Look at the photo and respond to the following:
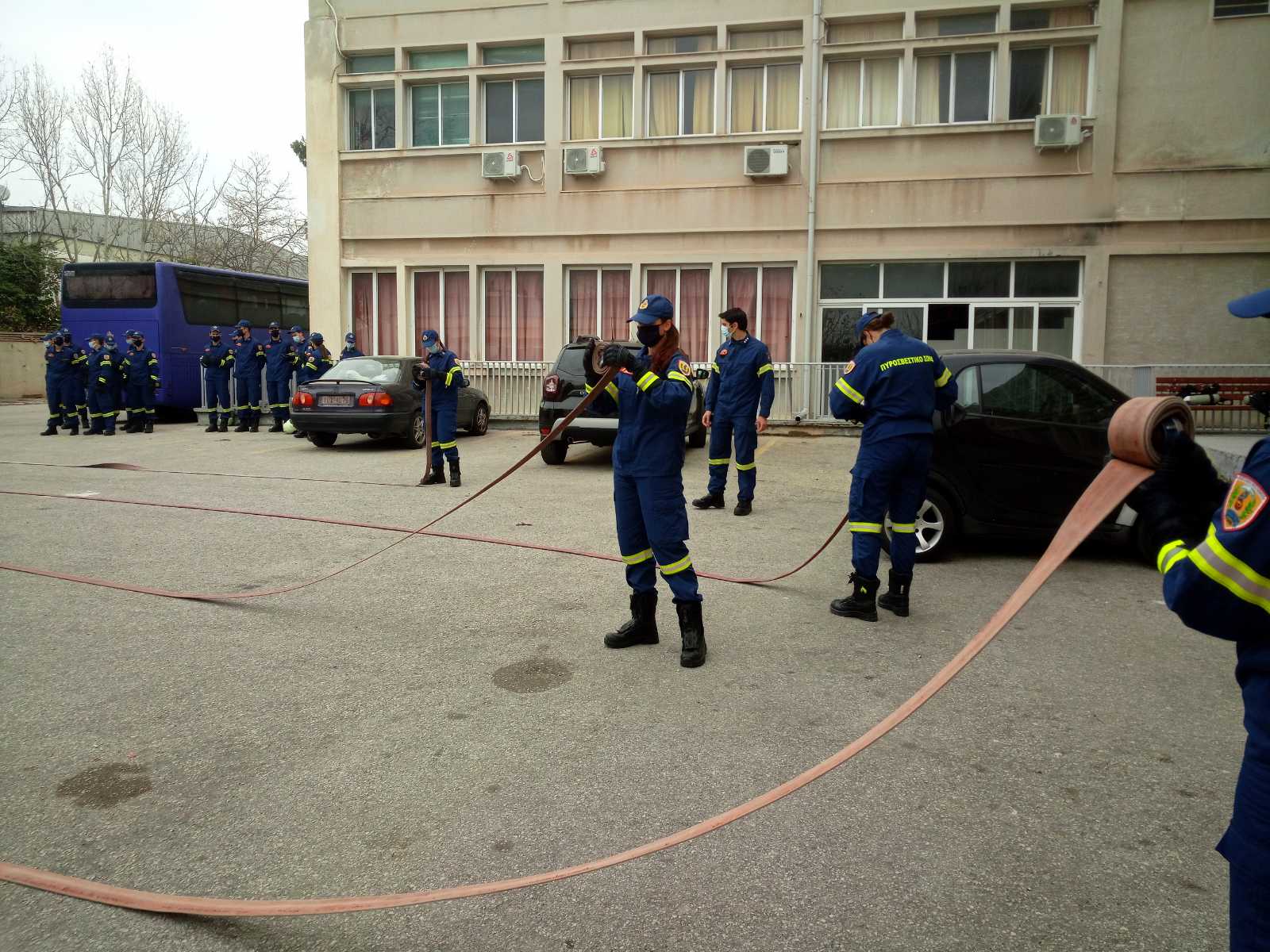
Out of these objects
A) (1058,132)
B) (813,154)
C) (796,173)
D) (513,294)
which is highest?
(1058,132)

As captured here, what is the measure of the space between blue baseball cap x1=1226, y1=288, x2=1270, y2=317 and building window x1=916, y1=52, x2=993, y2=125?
17494mm

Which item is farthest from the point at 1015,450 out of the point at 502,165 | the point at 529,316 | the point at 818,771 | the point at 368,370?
the point at 502,165

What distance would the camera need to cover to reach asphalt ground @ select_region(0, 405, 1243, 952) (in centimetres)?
275

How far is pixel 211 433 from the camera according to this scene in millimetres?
18469

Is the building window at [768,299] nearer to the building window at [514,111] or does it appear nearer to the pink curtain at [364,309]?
the building window at [514,111]

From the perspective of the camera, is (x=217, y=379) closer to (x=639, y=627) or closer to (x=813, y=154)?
(x=813, y=154)

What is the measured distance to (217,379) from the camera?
738 inches

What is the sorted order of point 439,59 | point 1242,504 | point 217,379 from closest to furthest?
point 1242,504
point 217,379
point 439,59

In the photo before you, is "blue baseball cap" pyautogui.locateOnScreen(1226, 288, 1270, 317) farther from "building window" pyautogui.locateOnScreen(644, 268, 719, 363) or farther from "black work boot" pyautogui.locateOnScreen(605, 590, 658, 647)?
"building window" pyautogui.locateOnScreen(644, 268, 719, 363)

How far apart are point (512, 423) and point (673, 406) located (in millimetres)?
14678

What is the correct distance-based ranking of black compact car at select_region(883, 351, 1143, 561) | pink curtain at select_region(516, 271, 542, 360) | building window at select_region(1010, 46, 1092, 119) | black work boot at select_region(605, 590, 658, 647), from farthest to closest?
pink curtain at select_region(516, 271, 542, 360) → building window at select_region(1010, 46, 1092, 119) → black compact car at select_region(883, 351, 1143, 561) → black work boot at select_region(605, 590, 658, 647)

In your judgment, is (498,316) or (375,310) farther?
(375,310)

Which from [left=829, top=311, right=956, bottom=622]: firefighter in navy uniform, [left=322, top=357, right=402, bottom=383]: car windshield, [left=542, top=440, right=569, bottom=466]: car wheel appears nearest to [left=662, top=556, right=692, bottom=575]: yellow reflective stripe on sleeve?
[left=829, top=311, right=956, bottom=622]: firefighter in navy uniform

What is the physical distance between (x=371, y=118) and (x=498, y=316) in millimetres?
5188
